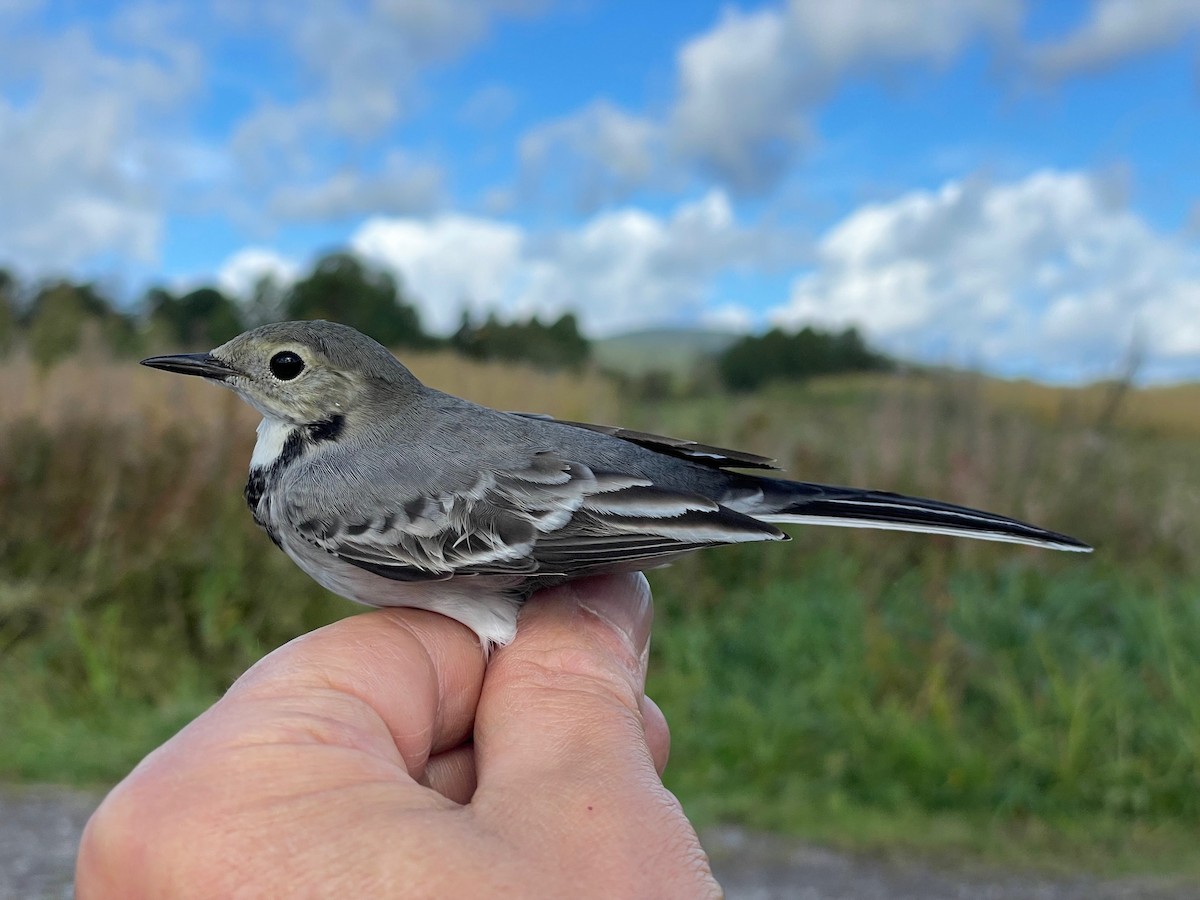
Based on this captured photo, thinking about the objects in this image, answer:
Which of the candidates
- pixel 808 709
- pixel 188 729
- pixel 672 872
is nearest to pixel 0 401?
pixel 808 709

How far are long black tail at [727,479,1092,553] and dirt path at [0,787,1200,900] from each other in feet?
8.90

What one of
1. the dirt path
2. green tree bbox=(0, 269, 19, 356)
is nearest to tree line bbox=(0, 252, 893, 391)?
green tree bbox=(0, 269, 19, 356)

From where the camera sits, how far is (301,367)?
9.75 ft

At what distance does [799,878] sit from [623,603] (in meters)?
2.84

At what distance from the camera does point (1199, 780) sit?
5469 millimetres

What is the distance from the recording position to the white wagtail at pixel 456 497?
8.84 ft

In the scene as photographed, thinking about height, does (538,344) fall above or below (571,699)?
above

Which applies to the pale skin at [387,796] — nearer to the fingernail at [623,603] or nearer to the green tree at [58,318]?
the fingernail at [623,603]

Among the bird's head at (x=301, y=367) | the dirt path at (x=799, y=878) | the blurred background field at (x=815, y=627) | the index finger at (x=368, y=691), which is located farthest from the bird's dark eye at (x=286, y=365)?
the dirt path at (x=799, y=878)

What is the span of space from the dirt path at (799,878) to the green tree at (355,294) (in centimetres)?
676

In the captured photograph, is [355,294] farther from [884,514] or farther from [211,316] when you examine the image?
[884,514]

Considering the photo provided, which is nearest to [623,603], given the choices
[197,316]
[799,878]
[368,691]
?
[368,691]

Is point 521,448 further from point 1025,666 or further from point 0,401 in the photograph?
point 0,401

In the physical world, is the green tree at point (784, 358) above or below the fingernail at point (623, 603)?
above
